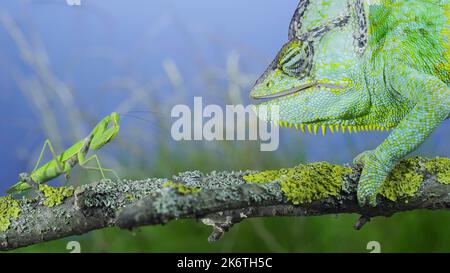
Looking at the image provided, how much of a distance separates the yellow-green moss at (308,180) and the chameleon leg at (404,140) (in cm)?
6

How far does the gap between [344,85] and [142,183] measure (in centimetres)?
61

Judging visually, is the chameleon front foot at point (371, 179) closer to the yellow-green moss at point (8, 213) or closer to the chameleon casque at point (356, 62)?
the chameleon casque at point (356, 62)

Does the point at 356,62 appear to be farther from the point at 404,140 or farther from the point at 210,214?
the point at 210,214

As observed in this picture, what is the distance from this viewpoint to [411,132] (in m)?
1.37

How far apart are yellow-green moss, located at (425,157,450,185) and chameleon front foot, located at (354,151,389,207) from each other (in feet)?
0.50

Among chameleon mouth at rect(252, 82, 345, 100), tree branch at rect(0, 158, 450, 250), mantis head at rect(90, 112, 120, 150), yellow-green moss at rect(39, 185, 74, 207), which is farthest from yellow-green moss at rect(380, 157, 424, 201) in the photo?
mantis head at rect(90, 112, 120, 150)

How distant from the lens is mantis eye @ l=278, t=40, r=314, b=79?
1613mm

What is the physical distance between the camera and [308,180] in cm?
137

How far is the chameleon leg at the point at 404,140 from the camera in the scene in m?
1.37
